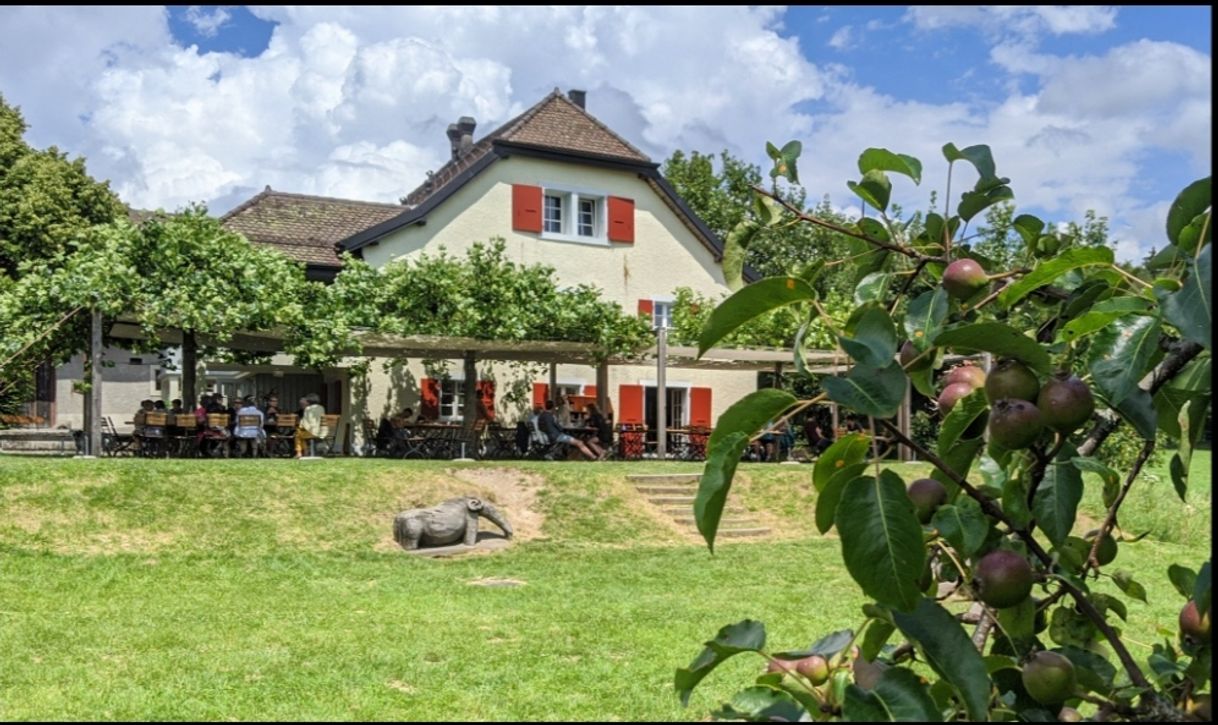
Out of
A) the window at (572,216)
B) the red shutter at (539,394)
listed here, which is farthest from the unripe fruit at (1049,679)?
the window at (572,216)

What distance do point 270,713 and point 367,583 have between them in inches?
202

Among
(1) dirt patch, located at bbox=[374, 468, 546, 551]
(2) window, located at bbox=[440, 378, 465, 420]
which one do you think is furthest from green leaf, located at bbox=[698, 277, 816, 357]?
(2) window, located at bbox=[440, 378, 465, 420]

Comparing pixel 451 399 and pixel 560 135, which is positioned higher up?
pixel 560 135

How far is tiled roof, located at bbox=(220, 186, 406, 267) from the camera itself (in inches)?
1025

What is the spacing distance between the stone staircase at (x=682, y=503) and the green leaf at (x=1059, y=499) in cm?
1353

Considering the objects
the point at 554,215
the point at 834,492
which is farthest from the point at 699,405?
the point at 834,492

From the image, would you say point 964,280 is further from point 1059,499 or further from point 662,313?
point 662,313

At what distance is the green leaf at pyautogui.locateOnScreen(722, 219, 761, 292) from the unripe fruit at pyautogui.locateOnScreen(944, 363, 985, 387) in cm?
33

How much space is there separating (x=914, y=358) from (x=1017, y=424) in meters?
0.15

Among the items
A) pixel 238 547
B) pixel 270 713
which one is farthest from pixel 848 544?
pixel 238 547

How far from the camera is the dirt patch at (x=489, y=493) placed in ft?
46.0

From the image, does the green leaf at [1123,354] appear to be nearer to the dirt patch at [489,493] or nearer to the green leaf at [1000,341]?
the green leaf at [1000,341]

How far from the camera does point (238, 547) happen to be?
39.4 ft

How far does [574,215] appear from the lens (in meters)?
26.6
